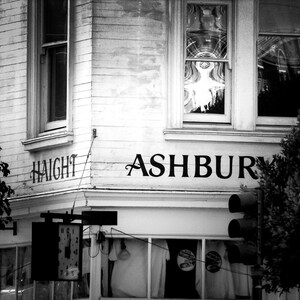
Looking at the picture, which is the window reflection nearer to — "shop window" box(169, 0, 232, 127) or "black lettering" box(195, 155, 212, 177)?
"shop window" box(169, 0, 232, 127)

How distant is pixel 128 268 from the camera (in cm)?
2120

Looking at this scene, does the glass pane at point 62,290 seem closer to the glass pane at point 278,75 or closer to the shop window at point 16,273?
the shop window at point 16,273

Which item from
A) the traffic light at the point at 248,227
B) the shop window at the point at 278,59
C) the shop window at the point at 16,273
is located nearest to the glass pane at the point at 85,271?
the shop window at the point at 16,273

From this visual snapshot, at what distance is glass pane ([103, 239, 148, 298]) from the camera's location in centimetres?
2116

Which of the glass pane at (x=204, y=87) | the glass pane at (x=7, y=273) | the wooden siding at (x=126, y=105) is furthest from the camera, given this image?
the glass pane at (x=7, y=273)

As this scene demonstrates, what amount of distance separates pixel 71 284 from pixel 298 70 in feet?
16.8

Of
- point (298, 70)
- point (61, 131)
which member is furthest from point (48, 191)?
point (298, 70)

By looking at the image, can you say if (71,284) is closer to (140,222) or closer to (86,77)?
(140,222)

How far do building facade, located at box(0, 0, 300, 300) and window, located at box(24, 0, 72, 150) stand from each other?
7.0 inches

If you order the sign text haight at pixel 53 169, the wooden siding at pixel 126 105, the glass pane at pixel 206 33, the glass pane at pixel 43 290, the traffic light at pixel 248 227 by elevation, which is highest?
the glass pane at pixel 206 33

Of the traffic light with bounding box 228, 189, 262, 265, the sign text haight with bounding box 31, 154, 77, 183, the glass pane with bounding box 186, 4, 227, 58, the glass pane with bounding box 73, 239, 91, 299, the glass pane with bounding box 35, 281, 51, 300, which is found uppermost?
the glass pane with bounding box 186, 4, 227, 58

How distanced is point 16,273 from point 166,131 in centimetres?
397

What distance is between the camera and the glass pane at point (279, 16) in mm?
21969

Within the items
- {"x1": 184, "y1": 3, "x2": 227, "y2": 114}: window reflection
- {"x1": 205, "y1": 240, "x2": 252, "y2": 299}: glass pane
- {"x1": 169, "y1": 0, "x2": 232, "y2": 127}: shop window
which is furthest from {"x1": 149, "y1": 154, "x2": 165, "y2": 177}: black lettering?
{"x1": 205, "y1": 240, "x2": 252, "y2": 299}: glass pane
